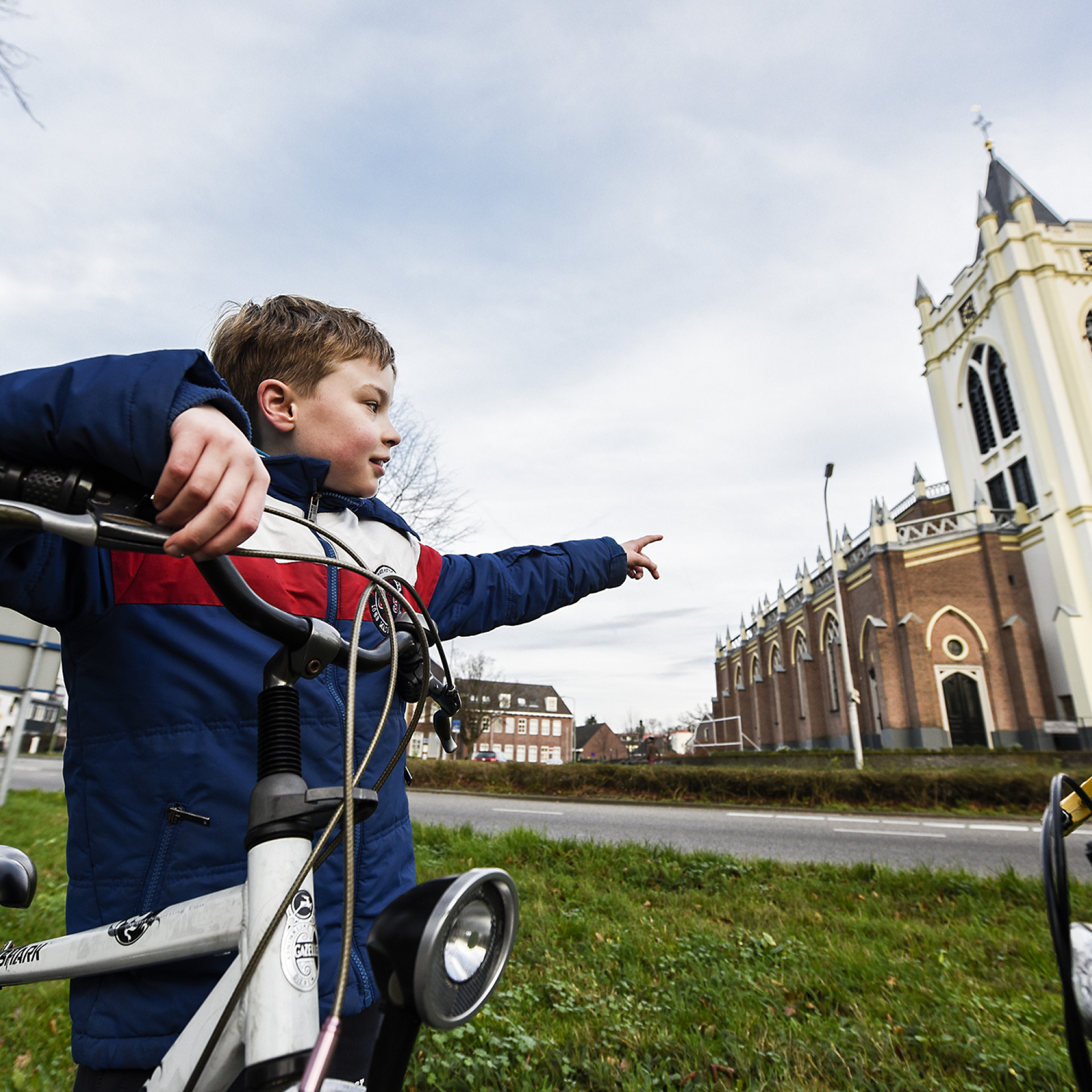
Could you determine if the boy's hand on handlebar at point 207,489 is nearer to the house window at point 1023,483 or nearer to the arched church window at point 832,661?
the house window at point 1023,483

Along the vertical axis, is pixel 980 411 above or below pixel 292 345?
above

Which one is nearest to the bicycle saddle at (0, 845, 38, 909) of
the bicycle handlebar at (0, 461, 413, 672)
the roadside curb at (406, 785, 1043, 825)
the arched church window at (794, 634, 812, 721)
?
the bicycle handlebar at (0, 461, 413, 672)

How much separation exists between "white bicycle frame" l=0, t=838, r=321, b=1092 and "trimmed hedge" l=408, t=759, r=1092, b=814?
15.1 metres

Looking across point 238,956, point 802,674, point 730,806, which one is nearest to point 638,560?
point 238,956

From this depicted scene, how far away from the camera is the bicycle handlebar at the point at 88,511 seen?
0.71 metres

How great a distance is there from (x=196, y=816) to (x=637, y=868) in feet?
19.1

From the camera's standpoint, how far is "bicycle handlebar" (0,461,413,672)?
0.71 meters

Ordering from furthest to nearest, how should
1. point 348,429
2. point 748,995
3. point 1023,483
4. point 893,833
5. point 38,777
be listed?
point 1023,483 < point 38,777 < point 893,833 < point 748,995 < point 348,429

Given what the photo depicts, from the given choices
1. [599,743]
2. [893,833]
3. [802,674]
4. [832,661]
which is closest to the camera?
[893,833]

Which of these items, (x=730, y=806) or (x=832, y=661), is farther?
(x=832, y=661)

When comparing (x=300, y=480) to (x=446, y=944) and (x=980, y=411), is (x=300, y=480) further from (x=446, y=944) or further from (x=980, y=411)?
(x=980, y=411)

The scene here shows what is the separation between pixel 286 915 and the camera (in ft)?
2.58

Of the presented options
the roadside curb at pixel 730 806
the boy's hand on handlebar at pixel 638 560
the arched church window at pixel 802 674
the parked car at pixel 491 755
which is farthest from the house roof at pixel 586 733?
the boy's hand on handlebar at pixel 638 560

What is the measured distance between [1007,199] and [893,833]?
34203 millimetres
